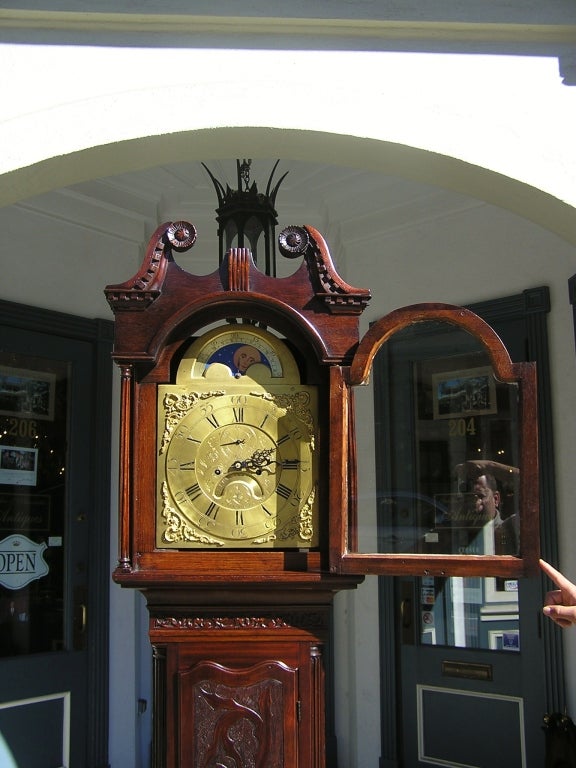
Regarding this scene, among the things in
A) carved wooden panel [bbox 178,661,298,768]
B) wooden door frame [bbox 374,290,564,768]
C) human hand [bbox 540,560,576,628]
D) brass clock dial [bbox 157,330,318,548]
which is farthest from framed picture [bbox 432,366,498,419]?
wooden door frame [bbox 374,290,564,768]

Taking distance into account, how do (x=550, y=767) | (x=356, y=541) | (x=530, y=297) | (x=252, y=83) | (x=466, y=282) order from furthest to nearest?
1. (x=466, y=282)
2. (x=530, y=297)
3. (x=550, y=767)
4. (x=252, y=83)
5. (x=356, y=541)

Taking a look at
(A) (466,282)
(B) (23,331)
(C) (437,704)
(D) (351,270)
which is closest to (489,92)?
(A) (466,282)

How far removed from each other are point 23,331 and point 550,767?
9.60ft

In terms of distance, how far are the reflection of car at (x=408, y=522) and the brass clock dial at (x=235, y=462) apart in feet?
0.59

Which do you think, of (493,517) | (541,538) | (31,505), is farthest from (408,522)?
(31,505)

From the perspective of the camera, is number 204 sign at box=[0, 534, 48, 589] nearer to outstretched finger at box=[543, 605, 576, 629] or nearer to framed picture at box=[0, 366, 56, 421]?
framed picture at box=[0, 366, 56, 421]

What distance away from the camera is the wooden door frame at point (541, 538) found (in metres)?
3.59

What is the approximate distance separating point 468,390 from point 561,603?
628 mm

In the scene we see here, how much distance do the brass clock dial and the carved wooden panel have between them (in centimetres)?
36

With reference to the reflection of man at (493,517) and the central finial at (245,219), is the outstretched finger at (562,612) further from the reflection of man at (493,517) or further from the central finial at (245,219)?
the central finial at (245,219)

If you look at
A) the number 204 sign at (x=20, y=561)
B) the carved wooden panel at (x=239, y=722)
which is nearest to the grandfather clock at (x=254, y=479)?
the carved wooden panel at (x=239, y=722)

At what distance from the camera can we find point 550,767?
11.2ft

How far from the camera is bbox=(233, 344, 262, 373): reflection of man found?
7.50 ft

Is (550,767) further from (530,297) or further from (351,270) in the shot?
(351,270)
